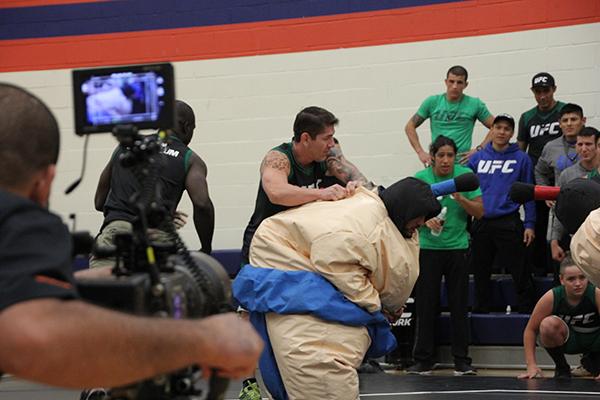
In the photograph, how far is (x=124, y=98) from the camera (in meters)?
2.44

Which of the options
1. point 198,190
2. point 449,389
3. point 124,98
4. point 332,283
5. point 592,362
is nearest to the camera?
point 124,98

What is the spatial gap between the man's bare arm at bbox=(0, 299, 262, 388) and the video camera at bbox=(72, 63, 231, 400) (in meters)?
0.15

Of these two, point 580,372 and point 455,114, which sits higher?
point 455,114

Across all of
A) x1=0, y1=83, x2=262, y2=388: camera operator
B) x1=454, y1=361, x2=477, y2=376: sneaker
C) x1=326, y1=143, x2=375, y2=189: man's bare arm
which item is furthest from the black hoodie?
x1=454, y1=361, x2=477, y2=376: sneaker

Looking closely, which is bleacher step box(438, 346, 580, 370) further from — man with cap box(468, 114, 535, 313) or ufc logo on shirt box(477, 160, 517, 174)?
ufc logo on shirt box(477, 160, 517, 174)

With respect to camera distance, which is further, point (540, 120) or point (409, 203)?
point (540, 120)

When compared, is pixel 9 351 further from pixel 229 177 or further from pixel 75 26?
pixel 75 26

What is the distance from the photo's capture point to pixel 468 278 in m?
8.25

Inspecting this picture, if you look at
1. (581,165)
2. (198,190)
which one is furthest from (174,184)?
(581,165)

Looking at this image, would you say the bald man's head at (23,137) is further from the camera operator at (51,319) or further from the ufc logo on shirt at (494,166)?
the ufc logo on shirt at (494,166)

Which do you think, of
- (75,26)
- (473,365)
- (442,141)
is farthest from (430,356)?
(75,26)

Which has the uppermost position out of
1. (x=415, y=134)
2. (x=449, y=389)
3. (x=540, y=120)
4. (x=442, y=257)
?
(x=540, y=120)

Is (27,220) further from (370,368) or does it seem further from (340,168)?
(370,368)

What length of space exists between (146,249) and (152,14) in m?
8.24
